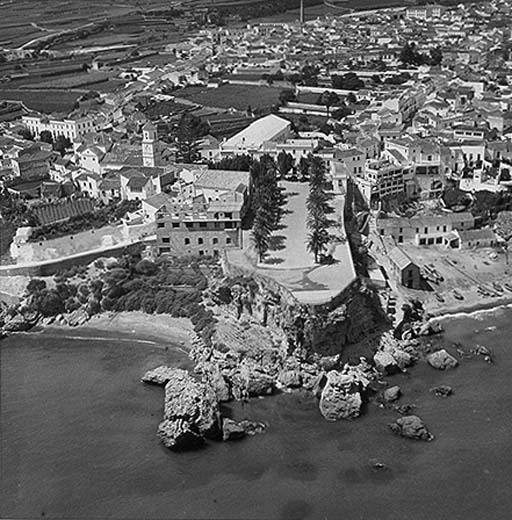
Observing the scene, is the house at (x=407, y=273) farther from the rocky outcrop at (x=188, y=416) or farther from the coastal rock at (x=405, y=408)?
the rocky outcrop at (x=188, y=416)

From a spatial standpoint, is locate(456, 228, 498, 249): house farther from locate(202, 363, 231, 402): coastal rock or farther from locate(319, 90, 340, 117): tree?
locate(319, 90, 340, 117): tree

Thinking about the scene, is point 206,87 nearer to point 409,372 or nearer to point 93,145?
point 93,145

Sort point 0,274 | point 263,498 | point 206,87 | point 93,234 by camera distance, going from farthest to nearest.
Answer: point 206,87
point 93,234
point 0,274
point 263,498

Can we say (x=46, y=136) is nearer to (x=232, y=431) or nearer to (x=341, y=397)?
(x=232, y=431)

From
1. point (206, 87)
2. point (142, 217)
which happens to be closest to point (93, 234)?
point (142, 217)

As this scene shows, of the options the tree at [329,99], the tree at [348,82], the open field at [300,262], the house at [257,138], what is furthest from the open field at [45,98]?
the open field at [300,262]

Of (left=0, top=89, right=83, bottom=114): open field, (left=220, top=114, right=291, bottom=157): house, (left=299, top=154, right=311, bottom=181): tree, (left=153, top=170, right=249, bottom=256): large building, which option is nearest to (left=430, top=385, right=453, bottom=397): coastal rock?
(left=153, top=170, right=249, bottom=256): large building
